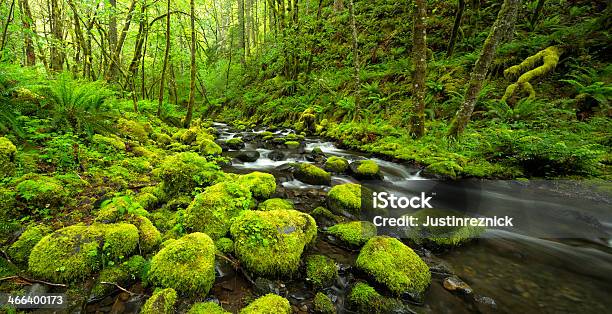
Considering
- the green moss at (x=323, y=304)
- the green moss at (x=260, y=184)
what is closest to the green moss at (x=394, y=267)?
the green moss at (x=323, y=304)


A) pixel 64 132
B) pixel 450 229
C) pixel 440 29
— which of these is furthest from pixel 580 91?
pixel 64 132

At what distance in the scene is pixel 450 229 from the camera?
13.6 ft

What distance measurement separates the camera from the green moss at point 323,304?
273 cm

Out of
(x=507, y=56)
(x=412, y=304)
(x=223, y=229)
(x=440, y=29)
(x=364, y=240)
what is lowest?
(x=412, y=304)

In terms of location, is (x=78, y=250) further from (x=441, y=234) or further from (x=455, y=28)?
(x=455, y=28)

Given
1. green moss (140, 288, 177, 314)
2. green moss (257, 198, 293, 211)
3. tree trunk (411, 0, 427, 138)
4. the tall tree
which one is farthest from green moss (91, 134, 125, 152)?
the tall tree

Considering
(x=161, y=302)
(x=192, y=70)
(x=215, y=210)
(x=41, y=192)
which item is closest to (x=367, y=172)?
(x=215, y=210)

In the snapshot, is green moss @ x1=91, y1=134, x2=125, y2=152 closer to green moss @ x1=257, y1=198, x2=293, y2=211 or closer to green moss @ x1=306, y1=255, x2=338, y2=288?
green moss @ x1=257, y1=198, x2=293, y2=211

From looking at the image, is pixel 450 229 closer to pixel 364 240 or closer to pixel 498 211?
pixel 364 240

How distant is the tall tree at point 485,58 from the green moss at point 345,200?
425cm

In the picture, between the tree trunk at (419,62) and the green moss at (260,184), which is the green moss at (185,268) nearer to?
the green moss at (260,184)

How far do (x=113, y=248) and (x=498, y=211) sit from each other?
19.8 feet

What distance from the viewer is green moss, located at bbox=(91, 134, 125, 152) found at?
231 inches

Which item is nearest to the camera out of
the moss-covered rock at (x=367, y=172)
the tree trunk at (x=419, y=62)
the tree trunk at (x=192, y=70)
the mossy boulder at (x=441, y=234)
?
the mossy boulder at (x=441, y=234)
